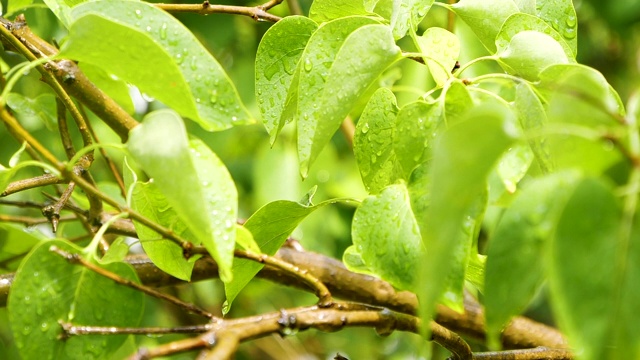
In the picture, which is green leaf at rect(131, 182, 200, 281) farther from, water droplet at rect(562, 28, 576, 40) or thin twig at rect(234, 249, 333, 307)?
water droplet at rect(562, 28, 576, 40)

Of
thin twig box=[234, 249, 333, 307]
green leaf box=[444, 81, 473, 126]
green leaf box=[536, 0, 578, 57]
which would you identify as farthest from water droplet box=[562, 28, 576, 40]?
thin twig box=[234, 249, 333, 307]

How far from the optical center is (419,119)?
0.61 metres

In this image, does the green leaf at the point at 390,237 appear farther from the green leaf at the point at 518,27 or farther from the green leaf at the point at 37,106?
the green leaf at the point at 37,106

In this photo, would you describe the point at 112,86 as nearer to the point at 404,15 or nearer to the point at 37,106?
the point at 37,106

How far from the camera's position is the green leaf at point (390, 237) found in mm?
582

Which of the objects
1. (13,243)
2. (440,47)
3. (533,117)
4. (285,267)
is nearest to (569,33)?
(440,47)

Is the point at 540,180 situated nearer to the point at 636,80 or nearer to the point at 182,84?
the point at 182,84

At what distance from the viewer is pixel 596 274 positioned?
40 cm

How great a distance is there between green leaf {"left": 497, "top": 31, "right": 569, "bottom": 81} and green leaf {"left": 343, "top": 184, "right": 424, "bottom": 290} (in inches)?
5.8

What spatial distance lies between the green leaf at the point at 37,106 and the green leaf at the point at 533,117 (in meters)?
0.64

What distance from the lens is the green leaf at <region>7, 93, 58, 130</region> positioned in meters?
0.99

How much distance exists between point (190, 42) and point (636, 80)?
78.6 inches

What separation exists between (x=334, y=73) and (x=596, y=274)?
25 cm

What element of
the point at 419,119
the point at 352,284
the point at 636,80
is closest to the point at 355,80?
the point at 419,119
